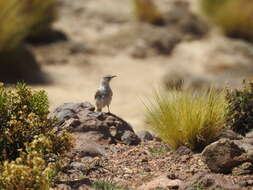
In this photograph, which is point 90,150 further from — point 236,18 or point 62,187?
point 236,18

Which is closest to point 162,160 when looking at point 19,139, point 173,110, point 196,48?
point 173,110

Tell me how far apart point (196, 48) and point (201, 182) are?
15.1 m

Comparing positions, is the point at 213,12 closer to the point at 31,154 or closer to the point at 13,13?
the point at 13,13

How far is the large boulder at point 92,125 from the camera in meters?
7.93

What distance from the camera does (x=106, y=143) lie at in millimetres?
7992

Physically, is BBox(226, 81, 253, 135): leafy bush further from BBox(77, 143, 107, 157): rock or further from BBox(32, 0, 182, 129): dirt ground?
BBox(32, 0, 182, 129): dirt ground

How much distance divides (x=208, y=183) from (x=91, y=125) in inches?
79.4

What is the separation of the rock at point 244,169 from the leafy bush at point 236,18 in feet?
50.2

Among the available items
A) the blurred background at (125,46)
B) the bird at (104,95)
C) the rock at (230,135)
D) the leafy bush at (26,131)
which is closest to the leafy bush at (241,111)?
the rock at (230,135)

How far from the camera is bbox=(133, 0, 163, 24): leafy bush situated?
75.2ft

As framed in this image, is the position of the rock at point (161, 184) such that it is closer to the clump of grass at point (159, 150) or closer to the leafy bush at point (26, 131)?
the leafy bush at point (26, 131)

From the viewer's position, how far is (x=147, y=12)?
22.9m

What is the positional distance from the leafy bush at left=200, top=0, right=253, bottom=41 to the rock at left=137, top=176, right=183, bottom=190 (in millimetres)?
15893

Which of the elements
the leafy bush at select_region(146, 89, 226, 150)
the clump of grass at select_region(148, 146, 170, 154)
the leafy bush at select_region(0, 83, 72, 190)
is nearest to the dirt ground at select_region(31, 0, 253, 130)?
the clump of grass at select_region(148, 146, 170, 154)
